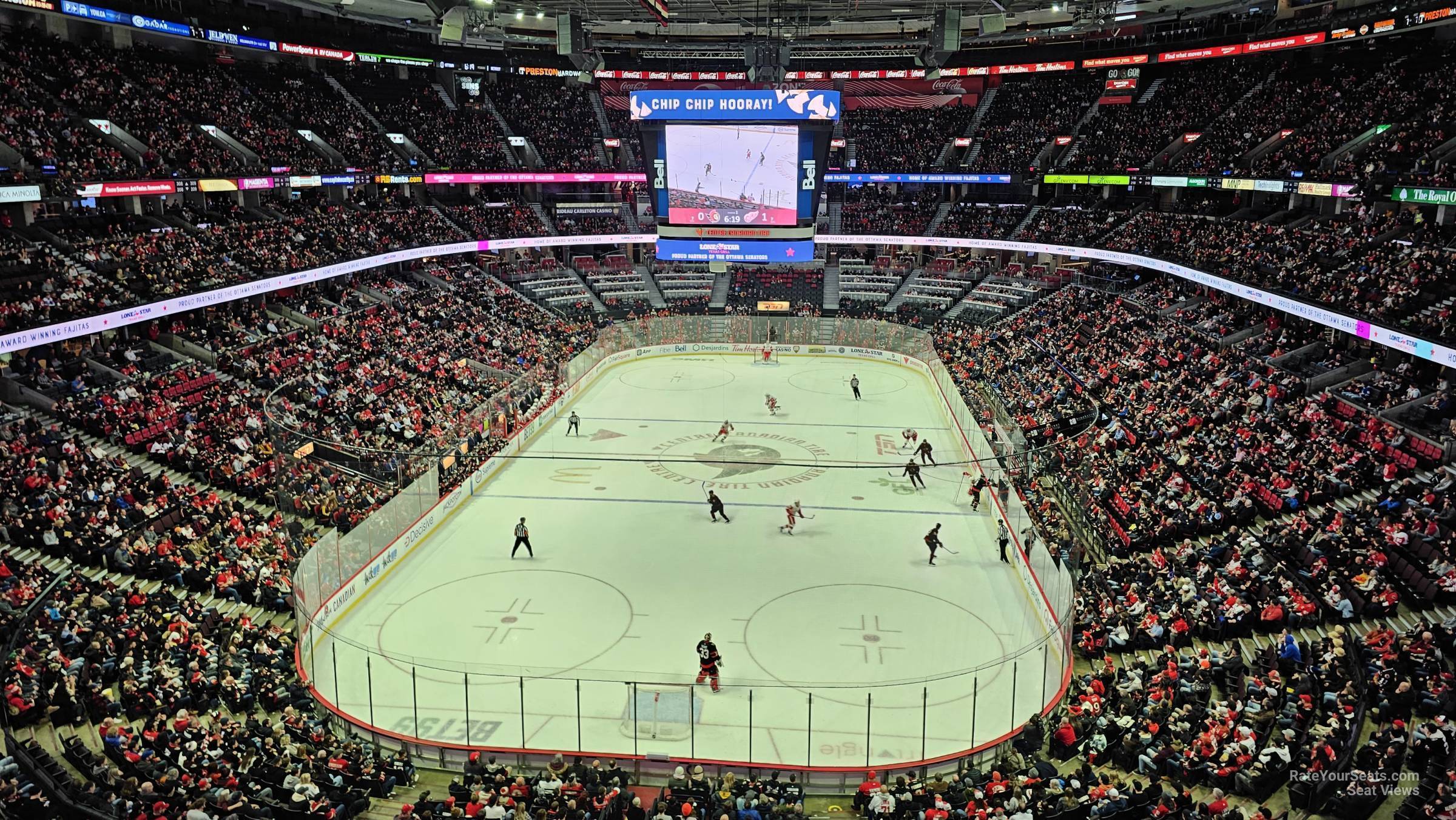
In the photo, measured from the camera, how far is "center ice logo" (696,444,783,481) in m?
31.1

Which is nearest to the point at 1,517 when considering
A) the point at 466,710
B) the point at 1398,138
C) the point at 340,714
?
the point at 340,714

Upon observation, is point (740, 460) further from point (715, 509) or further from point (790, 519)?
point (790, 519)

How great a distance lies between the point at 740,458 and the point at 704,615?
12.2m

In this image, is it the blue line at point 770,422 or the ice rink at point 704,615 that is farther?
the blue line at point 770,422

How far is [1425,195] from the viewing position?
29484mm

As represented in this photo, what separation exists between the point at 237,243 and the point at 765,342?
78.2 feet

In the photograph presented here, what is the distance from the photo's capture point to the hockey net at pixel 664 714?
598 inches

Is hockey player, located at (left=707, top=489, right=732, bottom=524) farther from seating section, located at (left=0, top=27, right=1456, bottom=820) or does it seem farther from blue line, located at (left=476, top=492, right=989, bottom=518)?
seating section, located at (left=0, top=27, right=1456, bottom=820)

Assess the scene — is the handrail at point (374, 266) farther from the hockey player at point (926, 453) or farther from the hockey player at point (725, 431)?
the hockey player at point (725, 431)

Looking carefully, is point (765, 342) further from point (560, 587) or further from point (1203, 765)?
point (1203, 765)

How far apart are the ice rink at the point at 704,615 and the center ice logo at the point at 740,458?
102mm

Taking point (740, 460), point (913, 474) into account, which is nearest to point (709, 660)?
point (913, 474)

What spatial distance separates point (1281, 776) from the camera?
1337 cm

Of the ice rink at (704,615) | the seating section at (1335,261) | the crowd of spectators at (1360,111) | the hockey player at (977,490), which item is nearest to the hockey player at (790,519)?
the ice rink at (704,615)
